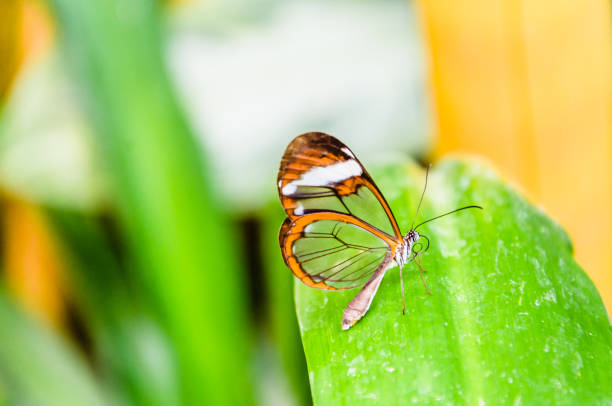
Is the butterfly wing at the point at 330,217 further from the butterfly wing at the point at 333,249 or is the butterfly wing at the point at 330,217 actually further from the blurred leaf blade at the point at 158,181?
the blurred leaf blade at the point at 158,181

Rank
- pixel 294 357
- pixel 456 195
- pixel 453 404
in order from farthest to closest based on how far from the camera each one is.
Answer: pixel 294 357 → pixel 456 195 → pixel 453 404

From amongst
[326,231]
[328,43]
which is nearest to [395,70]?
[328,43]

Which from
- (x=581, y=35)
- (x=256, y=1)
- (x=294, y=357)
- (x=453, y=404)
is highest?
(x=256, y=1)

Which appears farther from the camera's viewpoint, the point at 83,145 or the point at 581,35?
the point at 83,145

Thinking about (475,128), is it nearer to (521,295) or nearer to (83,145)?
(521,295)

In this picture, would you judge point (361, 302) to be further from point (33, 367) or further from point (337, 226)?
point (33, 367)

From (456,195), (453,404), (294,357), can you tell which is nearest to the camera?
(453,404)

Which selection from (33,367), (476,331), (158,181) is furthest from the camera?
(33,367)

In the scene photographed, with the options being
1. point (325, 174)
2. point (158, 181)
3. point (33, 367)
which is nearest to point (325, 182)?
point (325, 174)
